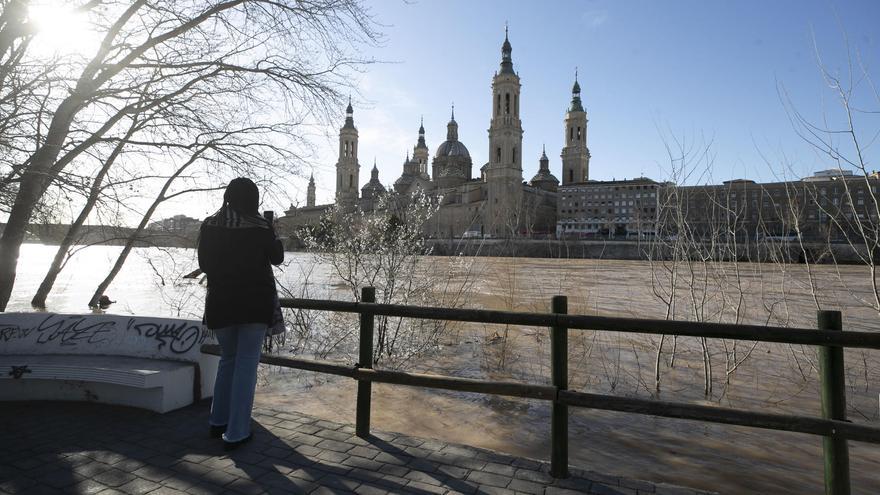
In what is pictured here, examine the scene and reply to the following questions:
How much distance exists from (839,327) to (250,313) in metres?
3.91

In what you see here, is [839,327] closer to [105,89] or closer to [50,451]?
[50,451]

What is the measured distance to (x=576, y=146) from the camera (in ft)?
461

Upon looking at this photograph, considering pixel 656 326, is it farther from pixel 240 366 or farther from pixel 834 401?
pixel 240 366

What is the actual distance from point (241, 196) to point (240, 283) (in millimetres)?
653

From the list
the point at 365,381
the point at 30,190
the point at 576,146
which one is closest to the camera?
the point at 365,381

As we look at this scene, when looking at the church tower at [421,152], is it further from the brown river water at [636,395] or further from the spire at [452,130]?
the brown river water at [636,395]

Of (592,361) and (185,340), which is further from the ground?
(185,340)

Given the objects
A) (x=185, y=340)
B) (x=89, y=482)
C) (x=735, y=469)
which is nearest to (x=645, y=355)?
(x=735, y=469)

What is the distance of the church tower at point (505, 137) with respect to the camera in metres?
114

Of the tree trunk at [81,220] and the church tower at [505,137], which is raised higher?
the church tower at [505,137]

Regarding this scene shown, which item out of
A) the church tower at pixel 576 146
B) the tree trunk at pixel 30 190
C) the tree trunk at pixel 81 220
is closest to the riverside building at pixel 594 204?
the church tower at pixel 576 146

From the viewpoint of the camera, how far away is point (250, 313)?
12.4 ft

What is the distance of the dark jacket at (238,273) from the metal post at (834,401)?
12.0 feet

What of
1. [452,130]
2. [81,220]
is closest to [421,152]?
[452,130]
